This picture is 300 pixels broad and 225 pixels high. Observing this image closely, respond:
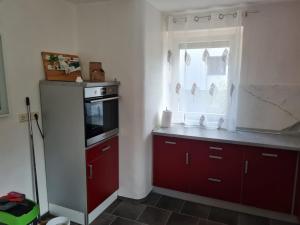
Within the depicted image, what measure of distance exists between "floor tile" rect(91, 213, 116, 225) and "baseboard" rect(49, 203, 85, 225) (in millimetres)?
142

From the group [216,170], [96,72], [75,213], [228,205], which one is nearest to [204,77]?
[216,170]

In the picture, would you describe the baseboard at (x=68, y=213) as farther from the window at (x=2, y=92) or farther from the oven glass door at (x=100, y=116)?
the window at (x=2, y=92)

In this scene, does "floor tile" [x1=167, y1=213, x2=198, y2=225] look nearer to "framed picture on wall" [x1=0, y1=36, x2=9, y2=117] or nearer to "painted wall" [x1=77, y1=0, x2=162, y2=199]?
"painted wall" [x1=77, y1=0, x2=162, y2=199]

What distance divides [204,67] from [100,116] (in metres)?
1.42

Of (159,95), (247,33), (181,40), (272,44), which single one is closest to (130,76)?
(159,95)

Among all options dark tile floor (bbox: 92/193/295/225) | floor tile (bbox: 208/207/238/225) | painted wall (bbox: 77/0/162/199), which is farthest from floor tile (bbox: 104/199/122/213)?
floor tile (bbox: 208/207/238/225)

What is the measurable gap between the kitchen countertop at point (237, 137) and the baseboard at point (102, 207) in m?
0.90

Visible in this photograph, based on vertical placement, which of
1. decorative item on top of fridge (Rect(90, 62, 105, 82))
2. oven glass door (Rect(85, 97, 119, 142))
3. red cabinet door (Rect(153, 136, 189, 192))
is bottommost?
red cabinet door (Rect(153, 136, 189, 192))

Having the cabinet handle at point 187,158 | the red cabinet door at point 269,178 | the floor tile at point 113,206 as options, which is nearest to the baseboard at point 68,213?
the floor tile at point 113,206

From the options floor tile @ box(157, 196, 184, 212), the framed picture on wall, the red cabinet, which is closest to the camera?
the framed picture on wall

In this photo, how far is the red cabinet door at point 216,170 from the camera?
2459 mm

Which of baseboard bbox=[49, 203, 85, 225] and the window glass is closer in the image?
baseboard bbox=[49, 203, 85, 225]

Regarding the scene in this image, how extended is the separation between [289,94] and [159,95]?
1.53 metres

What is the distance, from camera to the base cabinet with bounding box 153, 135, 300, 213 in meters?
2.29
